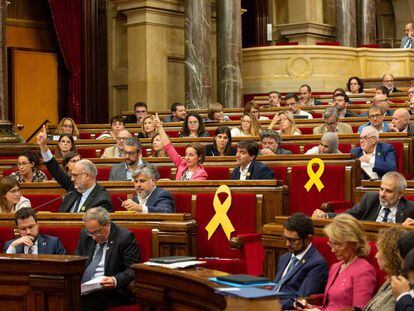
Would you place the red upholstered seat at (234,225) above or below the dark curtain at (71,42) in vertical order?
below

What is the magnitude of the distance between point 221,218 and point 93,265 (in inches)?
46.2

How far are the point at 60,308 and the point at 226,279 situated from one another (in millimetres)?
1207

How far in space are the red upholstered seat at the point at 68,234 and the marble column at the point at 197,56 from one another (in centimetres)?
752

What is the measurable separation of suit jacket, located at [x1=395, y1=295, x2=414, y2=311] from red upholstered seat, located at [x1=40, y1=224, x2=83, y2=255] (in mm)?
2731

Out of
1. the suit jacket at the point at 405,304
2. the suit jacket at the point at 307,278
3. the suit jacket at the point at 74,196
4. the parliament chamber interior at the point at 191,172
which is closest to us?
the suit jacket at the point at 405,304

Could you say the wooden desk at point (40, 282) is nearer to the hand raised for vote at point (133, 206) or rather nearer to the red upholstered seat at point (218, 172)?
the hand raised for vote at point (133, 206)

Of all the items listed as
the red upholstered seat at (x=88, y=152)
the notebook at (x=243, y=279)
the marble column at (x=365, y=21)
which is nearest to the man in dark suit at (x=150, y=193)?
the notebook at (x=243, y=279)

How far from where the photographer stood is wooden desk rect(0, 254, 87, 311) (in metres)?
4.89

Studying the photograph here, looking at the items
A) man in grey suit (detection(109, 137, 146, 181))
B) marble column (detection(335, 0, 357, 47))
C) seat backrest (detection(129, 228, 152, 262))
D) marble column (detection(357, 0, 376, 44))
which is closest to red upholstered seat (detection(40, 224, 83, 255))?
seat backrest (detection(129, 228, 152, 262))

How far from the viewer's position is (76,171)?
21.4 ft

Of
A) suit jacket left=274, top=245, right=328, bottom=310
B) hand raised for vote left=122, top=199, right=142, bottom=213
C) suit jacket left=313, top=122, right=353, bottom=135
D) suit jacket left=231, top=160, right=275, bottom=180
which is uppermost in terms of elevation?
suit jacket left=313, top=122, right=353, bottom=135

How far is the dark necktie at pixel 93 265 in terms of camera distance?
558cm

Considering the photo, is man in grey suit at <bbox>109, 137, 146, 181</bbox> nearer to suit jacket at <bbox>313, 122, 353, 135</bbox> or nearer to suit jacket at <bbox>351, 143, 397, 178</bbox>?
suit jacket at <bbox>351, 143, 397, 178</bbox>

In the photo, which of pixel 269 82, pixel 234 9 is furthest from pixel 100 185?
pixel 269 82
